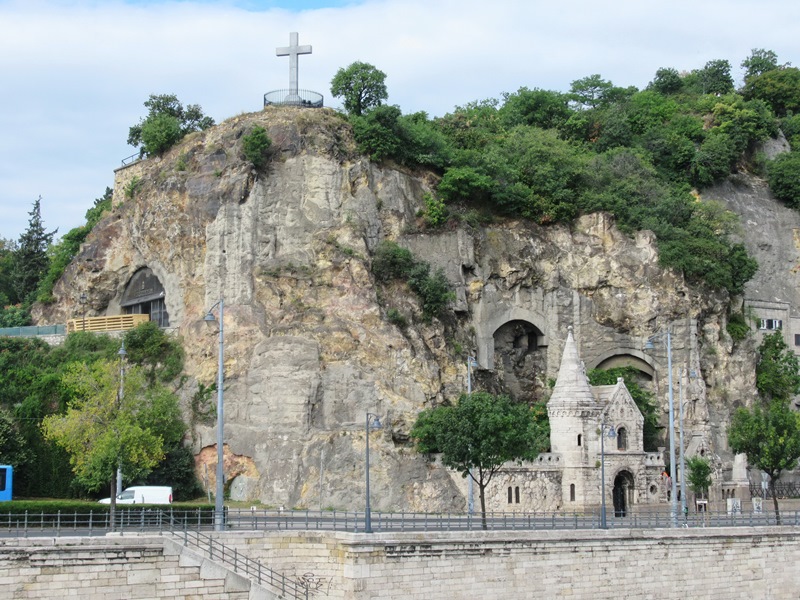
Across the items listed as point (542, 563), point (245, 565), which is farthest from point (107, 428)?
point (542, 563)

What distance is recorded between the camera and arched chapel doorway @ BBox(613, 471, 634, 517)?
71.7 meters

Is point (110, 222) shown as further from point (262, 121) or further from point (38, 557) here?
point (38, 557)

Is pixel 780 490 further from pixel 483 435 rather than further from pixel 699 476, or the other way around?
pixel 483 435

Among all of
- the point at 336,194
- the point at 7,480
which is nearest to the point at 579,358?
the point at 336,194

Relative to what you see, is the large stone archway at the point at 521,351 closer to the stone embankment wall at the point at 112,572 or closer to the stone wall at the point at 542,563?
the stone wall at the point at 542,563

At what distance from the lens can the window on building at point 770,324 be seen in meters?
88.7

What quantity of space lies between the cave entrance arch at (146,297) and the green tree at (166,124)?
29.4 ft

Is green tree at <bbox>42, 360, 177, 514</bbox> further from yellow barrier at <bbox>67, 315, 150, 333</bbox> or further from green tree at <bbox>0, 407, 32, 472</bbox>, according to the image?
yellow barrier at <bbox>67, 315, 150, 333</bbox>

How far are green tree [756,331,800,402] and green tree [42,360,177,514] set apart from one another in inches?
1636

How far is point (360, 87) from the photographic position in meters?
81.9

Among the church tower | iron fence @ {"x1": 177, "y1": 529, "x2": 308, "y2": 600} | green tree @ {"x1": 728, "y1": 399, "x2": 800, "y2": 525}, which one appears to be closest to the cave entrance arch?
the church tower

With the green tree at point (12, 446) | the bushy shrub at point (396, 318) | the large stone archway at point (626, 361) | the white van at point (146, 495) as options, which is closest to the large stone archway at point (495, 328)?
the large stone archway at point (626, 361)

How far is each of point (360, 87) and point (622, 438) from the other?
28.4 meters

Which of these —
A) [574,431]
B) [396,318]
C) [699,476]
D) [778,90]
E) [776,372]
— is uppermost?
[778,90]
